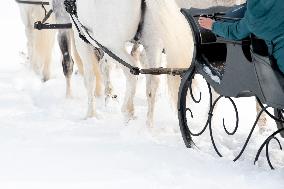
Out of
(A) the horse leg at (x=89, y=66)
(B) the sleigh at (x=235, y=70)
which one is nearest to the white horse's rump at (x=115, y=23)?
(A) the horse leg at (x=89, y=66)

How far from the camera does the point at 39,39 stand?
8.57 metres

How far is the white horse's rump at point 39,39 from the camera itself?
840cm

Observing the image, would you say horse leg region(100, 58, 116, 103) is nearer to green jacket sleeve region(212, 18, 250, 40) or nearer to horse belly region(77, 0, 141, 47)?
horse belly region(77, 0, 141, 47)

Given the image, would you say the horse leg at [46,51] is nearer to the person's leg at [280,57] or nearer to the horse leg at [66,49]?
the horse leg at [66,49]

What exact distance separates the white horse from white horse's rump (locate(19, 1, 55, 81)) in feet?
10.8

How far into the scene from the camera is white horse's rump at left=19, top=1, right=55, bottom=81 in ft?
27.6

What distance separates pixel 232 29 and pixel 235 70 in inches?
11.3

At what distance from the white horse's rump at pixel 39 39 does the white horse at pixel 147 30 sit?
330cm

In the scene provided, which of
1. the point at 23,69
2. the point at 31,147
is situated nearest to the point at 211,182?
the point at 31,147

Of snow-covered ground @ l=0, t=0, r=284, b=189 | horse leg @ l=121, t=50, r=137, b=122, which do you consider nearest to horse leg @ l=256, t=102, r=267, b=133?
snow-covered ground @ l=0, t=0, r=284, b=189

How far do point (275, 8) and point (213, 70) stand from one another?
3.06 feet

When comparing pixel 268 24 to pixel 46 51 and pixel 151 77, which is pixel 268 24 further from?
pixel 46 51

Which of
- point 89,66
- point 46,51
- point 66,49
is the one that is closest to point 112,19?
point 89,66

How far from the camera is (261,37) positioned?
10.0 feet
